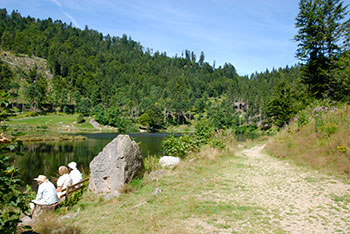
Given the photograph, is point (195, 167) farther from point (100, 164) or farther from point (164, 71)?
point (164, 71)

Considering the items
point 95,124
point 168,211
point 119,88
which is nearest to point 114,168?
point 168,211

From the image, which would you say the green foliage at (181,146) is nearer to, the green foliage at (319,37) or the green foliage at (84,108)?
the green foliage at (319,37)

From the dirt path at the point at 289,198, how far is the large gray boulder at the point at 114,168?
2931mm

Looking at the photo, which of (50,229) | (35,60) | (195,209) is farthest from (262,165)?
(35,60)

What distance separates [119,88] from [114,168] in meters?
144

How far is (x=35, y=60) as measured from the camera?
15450 cm

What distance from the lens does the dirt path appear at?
4781 mm

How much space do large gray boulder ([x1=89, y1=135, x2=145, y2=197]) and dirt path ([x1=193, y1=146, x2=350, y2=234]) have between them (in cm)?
293

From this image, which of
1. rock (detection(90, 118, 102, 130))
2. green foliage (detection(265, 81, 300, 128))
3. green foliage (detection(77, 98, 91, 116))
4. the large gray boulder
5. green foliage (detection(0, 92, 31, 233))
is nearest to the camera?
green foliage (detection(0, 92, 31, 233))

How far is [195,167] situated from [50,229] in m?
6.79

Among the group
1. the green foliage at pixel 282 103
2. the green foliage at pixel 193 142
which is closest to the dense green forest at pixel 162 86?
the green foliage at pixel 282 103

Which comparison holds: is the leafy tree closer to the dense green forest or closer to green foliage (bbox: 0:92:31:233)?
the dense green forest

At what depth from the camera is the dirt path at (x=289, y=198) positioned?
15.7 feet

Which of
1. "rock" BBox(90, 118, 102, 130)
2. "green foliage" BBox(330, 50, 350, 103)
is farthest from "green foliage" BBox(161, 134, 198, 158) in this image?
→ "rock" BBox(90, 118, 102, 130)
